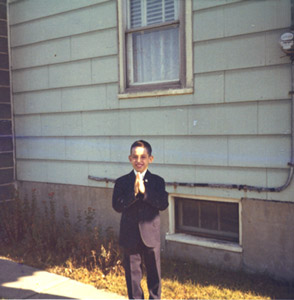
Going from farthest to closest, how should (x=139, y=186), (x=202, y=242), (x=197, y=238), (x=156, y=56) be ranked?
1. (x=156, y=56)
2. (x=197, y=238)
3. (x=202, y=242)
4. (x=139, y=186)

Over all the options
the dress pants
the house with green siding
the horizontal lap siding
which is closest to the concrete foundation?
the house with green siding

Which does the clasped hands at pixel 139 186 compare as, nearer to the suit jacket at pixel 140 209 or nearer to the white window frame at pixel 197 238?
the suit jacket at pixel 140 209

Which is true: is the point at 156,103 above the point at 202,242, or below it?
above

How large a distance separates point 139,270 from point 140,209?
0.55m

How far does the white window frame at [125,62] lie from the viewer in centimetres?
454

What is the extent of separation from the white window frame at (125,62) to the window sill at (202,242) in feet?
6.29

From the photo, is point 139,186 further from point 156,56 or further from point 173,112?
point 156,56

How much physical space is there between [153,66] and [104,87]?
2.69 feet

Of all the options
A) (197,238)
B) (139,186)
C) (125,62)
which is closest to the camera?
(139,186)

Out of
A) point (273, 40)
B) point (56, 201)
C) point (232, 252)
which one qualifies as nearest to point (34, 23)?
point (56, 201)

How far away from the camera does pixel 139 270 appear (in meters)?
3.20

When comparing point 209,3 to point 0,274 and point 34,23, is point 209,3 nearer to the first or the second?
point 34,23

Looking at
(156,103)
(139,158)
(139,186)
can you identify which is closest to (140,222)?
(139,186)

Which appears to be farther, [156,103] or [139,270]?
[156,103]
